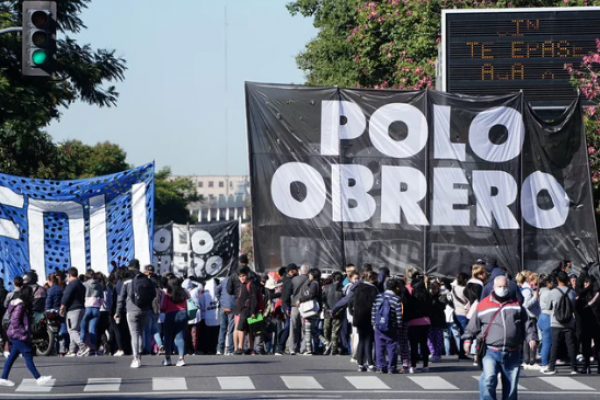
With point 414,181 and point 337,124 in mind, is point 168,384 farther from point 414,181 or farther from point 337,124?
point 414,181

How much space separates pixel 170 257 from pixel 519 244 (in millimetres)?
15307

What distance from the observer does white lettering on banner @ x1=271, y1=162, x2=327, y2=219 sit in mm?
19719

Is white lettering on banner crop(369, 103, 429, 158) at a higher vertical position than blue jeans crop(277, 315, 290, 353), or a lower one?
higher

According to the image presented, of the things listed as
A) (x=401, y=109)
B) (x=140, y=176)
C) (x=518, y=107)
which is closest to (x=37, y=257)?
(x=140, y=176)

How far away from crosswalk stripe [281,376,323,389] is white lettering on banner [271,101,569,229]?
3.34 meters

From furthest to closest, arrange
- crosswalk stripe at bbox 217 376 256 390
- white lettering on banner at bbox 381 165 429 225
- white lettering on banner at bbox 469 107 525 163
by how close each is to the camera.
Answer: white lettering on banner at bbox 469 107 525 163
white lettering on banner at bbox 381 165 429 225
crosswalk stripe at bbox 217 376 256 390

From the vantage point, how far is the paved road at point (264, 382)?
1519cm

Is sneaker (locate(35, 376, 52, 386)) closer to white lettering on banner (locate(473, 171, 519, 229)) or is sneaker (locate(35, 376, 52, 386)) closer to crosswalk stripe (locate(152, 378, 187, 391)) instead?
crosswalk stripe (locate(152, 378, 187, 391))

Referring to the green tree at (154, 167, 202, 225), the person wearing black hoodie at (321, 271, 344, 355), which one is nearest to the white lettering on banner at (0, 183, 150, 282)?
the person wearing black hoodie at (321, 271, 344, 355)

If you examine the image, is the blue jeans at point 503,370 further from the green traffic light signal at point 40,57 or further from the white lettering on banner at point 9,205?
the white lettering on banner at point 9,205

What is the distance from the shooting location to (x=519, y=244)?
20453 mm

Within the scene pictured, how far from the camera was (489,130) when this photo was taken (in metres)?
20.7

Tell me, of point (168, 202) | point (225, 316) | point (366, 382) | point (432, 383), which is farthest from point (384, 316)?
point (168, 202)

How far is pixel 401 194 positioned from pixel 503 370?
7.87 metres
